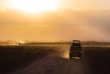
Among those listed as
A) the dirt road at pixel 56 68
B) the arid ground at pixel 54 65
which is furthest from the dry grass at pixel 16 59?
the dirt road at pixel 56 68

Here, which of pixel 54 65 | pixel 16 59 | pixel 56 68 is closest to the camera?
pixel 56 68

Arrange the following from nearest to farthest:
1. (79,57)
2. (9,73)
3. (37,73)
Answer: (37,73) < (9,73) < (79,57)

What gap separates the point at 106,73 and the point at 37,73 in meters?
5.87

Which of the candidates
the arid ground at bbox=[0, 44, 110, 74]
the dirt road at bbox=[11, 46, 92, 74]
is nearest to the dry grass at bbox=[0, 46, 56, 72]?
the arid ground at bbox=[0, 44, 110, 74]

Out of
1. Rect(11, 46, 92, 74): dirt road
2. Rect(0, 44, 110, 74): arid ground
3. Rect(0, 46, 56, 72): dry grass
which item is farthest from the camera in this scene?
Rect(0, 46, 56, 72): dry grass

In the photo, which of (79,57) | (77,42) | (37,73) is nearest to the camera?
(37,73)

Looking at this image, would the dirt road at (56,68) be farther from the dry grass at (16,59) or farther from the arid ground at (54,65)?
the dry grass at (16,59)

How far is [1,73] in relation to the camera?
1703cm

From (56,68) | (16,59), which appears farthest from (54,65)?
(16,59)

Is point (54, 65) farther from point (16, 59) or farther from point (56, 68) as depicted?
point (16, 59)

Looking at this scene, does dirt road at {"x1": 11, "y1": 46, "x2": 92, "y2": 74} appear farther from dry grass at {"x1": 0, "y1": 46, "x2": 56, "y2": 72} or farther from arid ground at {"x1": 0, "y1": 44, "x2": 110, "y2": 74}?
dry grass at {"x1": 0, "y1": 46, "x2": 56, "y2": 72}

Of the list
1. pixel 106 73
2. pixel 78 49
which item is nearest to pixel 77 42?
A: pixel 78 49

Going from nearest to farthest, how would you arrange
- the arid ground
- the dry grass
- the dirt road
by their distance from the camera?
the dirt road, the arid ground, the dry grass

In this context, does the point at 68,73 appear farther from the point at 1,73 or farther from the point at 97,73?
the point at 1,73
